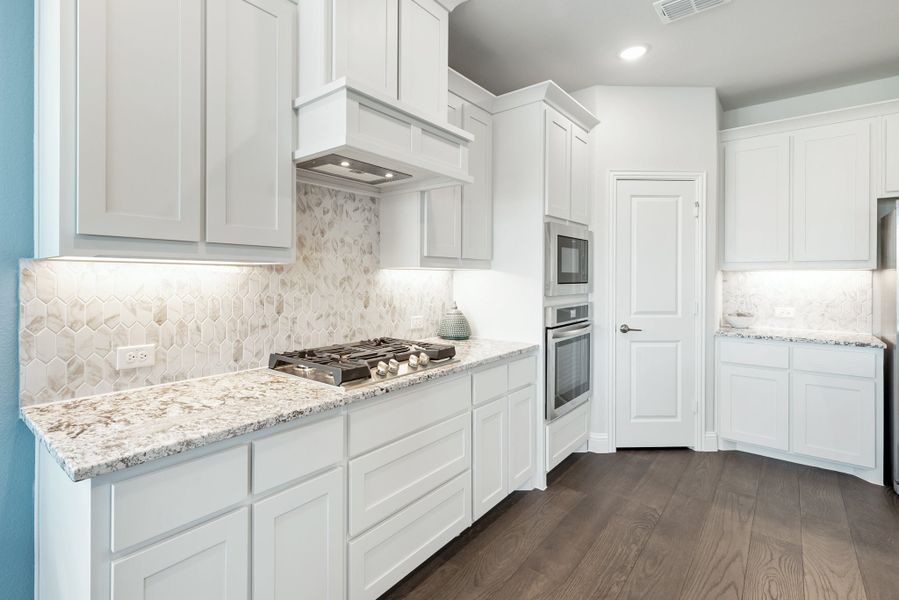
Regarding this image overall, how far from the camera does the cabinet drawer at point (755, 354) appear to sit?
3309 mm

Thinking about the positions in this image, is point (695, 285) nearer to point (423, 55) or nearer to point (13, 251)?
point (423, 55)

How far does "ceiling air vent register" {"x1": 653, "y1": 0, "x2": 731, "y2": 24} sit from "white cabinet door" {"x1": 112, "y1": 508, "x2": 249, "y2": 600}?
302 cm

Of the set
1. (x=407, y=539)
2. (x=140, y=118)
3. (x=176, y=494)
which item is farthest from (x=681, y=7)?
(x=176, y=494)

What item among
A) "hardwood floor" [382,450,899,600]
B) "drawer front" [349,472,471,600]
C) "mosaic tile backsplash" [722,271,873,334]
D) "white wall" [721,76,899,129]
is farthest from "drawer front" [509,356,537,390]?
"white wall" [721,76,899,129]

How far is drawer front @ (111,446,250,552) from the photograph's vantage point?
1.12 m

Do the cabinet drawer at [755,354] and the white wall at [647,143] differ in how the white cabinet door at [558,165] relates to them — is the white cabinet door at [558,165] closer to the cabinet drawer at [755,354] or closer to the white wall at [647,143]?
the white wall at [647,143]

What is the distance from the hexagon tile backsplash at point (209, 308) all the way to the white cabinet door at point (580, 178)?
127 centimetres

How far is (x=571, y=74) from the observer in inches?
133

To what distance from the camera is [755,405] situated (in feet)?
11.3

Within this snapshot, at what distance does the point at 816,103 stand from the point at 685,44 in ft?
5.19

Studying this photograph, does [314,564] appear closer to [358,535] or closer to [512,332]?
[358,535]

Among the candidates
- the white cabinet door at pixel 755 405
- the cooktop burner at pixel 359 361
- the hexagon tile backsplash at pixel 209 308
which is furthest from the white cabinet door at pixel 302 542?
the white cabinet door at pixel 755 405

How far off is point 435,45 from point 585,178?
161cm

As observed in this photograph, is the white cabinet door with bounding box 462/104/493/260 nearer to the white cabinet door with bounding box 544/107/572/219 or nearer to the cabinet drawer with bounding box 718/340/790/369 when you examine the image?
the white cabinet door with bounding box 544/107/572/219
